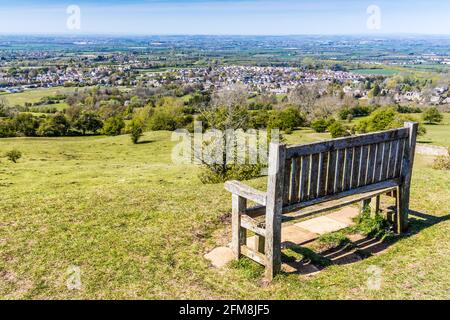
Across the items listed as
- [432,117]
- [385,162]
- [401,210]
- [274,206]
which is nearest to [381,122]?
[432,117]

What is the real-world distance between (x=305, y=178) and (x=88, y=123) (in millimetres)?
72365

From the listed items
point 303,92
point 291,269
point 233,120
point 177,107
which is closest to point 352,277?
point 291,269

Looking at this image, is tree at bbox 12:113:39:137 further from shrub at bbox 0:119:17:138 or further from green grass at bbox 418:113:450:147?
green grass at bbox 418:113:450:147

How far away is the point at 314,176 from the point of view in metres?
5.90

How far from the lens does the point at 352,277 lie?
5762 mm

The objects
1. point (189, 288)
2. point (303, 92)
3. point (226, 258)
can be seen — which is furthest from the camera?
point (303, 92)

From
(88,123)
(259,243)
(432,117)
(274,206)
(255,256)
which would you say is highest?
(274,206)

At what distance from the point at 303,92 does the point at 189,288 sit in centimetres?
8947

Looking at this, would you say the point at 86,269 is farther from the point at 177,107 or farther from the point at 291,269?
the point at 177,107

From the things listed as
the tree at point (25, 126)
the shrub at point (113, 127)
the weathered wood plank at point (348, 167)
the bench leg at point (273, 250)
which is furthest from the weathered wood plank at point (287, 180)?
the tree at point (25, 126)

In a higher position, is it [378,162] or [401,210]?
[378,162]

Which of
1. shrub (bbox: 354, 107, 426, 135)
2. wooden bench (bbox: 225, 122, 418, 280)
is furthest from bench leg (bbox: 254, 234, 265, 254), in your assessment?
shrub (bbox: 354, 107, 426, 135)

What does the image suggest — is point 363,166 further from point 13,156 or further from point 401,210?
point 13,156

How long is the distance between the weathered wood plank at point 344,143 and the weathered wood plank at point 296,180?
5.2 inches
